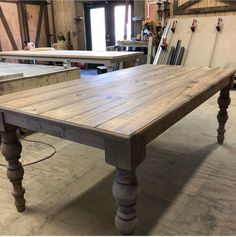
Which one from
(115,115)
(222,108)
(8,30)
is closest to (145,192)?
(115,115)

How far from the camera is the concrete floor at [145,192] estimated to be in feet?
4.82

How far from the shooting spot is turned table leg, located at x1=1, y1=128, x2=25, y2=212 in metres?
1.41

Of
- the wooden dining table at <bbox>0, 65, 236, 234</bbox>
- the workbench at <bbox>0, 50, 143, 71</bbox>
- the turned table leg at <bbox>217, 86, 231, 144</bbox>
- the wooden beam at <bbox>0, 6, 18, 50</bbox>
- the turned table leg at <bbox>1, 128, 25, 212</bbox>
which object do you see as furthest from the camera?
the wooden beam at <bbox>0, 6, 18, 50</bbox>

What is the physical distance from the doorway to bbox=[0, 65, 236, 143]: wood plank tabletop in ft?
19.3

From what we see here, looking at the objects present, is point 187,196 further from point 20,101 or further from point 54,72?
point 54,72

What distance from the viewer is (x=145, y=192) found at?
178cm

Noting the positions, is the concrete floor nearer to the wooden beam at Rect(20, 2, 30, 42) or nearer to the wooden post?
the wooden post

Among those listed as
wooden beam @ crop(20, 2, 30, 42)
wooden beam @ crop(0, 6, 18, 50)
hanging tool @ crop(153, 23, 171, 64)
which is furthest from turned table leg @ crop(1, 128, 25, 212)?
wooden beam @ crop(20, 2, 30, 42)

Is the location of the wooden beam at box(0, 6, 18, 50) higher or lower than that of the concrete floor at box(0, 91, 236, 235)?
higher

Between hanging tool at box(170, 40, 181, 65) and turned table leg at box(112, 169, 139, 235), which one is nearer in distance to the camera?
turned table leg at box(112, 169, 139, 235)

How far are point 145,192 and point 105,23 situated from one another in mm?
6781

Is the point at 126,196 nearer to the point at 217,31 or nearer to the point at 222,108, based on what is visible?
the point at 222,108

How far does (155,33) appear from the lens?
225 inches

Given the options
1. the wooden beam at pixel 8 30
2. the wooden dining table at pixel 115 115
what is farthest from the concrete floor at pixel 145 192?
the wooden beam at pixel 8 30
